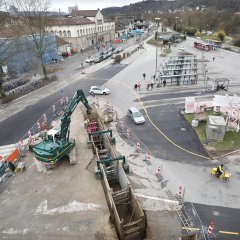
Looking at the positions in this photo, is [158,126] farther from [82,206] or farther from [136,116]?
[82,206]

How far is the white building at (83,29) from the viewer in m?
73.8

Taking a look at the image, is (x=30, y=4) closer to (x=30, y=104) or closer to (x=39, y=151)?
(x=30, y=104)

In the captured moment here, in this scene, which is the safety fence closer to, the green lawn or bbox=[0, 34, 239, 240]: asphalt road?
bbox=[0, 34, 239, 240]: asphalt road

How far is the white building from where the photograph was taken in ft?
242

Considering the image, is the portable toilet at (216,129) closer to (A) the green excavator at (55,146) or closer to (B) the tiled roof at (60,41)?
(A) the green excavator at (55,146)

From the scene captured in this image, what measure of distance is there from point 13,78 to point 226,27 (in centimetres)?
9236

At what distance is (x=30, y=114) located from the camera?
33.8m

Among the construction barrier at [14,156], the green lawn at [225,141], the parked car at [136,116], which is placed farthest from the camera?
the parked car at [136,116]

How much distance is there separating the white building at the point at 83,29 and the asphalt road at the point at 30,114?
2680 centimetres

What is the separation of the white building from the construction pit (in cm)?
5369

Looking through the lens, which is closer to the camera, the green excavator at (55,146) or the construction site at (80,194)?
the construction site at (80,194)

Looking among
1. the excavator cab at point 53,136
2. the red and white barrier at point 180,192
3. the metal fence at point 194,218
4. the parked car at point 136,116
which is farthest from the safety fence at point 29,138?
the metal fence at point 194,218

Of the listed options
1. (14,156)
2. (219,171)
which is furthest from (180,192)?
(14,156)

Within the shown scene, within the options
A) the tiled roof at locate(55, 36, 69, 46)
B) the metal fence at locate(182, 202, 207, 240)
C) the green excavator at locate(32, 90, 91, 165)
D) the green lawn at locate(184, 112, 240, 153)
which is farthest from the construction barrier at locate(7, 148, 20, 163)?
the tiled roof at locate(55, 36, 69, 46)
